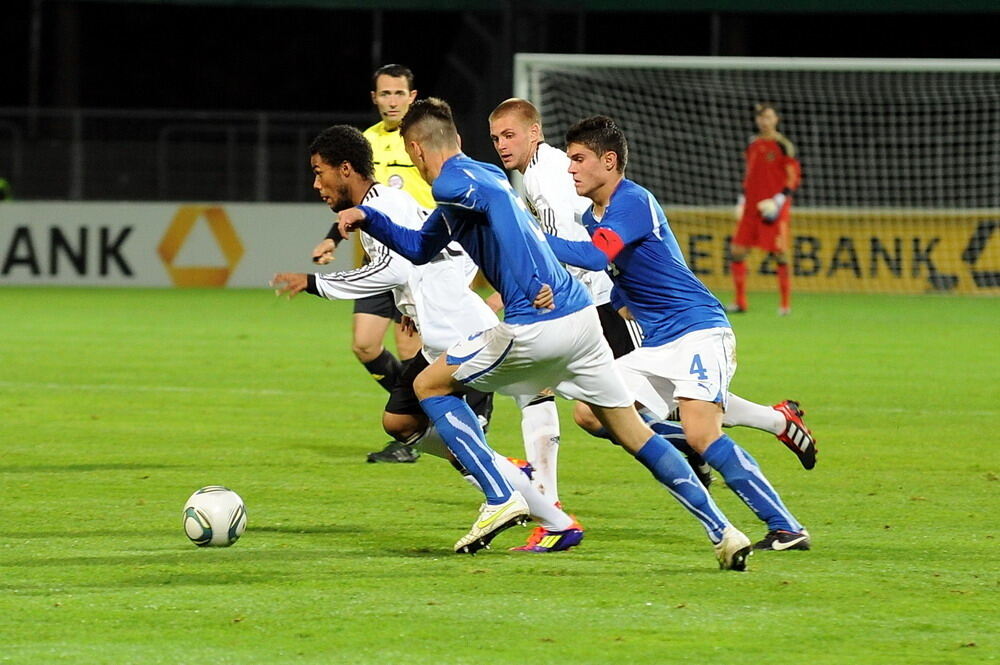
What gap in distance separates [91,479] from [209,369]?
5060 mm

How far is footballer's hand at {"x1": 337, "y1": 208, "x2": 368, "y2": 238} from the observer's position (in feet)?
19.2

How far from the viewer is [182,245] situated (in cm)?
2312

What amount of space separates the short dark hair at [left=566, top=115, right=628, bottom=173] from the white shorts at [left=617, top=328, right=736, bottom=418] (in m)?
0.67

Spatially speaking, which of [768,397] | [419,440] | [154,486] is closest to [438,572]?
[419,440]

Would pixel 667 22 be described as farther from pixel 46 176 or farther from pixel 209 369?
pixel 209 369

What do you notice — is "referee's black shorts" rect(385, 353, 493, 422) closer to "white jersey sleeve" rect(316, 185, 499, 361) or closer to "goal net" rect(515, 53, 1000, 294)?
"white jersey sleeve" rect(316, 185, 499, 361)

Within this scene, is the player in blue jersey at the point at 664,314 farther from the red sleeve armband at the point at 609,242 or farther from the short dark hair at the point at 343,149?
the short dark hair at the point at 343,149

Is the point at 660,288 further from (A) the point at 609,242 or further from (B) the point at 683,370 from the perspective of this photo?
(A) the point at 609,242

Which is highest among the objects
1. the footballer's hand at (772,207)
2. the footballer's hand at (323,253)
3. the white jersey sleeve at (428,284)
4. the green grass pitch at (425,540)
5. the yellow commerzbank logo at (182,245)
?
the footballer's hand at (323,253)

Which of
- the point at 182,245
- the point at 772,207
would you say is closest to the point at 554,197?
the point at 772,207

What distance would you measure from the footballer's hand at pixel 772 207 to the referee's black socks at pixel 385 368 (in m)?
9.29

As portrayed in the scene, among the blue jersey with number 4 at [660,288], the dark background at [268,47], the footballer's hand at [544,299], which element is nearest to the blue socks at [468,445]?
the footballer's hand at [544,299]

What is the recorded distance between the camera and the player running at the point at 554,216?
6918 millimetres

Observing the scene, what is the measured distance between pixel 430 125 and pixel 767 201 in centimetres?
1266
